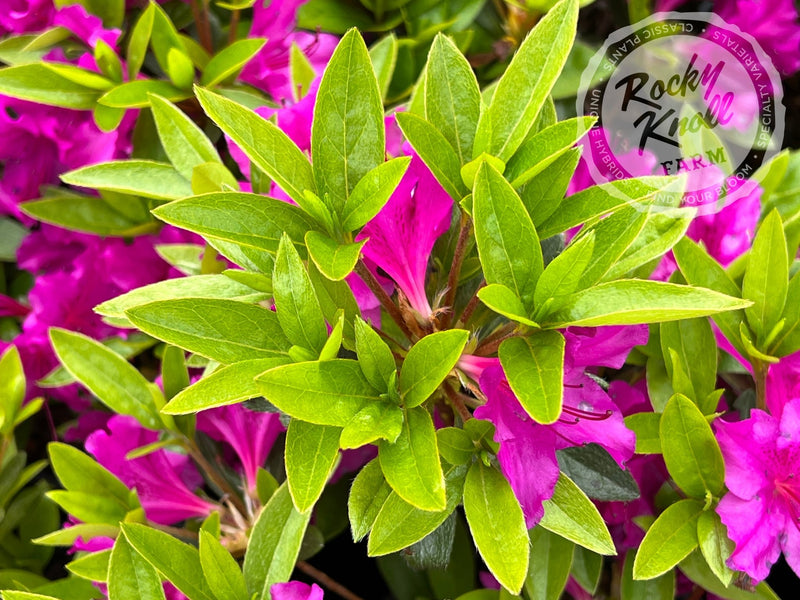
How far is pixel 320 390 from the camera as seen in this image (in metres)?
0.65

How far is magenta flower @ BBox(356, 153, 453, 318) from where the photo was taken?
2.49 ft

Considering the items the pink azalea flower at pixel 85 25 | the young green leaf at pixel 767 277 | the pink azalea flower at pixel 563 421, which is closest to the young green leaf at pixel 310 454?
the pink azalea flower at pixel 563 421

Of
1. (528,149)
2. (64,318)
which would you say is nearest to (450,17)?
(528,149)

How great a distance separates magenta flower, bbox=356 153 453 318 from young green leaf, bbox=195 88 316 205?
0.09 meters

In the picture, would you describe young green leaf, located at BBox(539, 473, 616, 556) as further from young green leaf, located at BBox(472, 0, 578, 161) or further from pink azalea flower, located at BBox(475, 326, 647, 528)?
young green leaf, located at BBox(472, 0, 578, 161)

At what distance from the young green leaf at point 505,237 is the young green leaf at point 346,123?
0.38 ft

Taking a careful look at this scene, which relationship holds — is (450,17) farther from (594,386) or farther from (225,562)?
(225,562)

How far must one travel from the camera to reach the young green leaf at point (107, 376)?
99 centimetres

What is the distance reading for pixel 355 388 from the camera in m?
0.68

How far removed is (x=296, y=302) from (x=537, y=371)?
0.21 m

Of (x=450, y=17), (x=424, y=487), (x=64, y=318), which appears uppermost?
(x=450, y=17)

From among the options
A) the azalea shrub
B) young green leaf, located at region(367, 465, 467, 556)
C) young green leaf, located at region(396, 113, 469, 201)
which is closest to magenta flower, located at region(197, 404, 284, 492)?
the azalea shrub

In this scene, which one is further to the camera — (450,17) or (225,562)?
(450,17)

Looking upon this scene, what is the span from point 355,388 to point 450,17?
2.63ft
